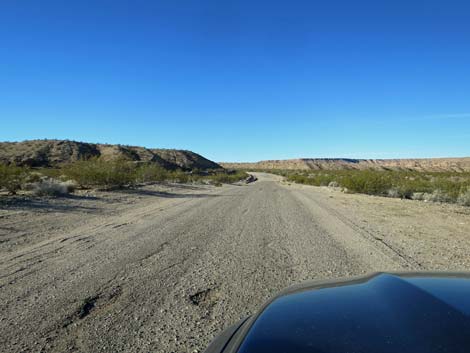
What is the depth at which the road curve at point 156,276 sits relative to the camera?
13.4 feet

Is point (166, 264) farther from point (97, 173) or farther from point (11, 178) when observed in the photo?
point (97, 173)

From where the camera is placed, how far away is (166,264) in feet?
22.7

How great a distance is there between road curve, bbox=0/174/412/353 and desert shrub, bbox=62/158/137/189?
1529cm

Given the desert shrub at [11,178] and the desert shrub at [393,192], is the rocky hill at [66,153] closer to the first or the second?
the desert shrub at [11,178]

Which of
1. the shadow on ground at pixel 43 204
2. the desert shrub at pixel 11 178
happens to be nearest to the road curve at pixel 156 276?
the shadow on ground at pixel 43 204

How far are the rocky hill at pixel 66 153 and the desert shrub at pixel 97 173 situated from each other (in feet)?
73.9

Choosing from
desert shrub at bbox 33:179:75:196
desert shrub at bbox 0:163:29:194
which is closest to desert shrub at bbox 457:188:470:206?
desert shrub at bbox 33:179:75:196

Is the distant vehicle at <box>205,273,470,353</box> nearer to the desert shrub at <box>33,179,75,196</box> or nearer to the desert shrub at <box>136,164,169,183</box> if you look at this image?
the desert shrub at <box>33,179,75,196</box>

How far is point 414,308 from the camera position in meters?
2.30

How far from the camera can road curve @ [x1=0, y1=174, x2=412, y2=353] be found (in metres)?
4.07

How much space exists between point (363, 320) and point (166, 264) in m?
5.20

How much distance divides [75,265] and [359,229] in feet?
26.4

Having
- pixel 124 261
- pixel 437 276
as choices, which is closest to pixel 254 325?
pixel 437 276

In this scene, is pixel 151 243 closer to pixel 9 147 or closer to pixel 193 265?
pixel 193 265
